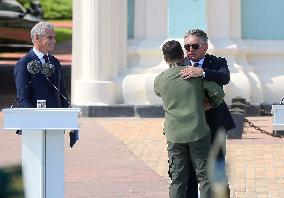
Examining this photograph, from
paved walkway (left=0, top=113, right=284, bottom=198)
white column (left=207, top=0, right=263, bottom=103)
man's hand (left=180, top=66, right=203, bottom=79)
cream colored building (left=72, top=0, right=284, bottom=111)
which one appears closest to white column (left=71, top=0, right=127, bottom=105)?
cream colored building (left=72, top=0, right=284, bottom=111)

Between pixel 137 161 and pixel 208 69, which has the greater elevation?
pixel 208 69

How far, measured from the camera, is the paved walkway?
27.8 feet

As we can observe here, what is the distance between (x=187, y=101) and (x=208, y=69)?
11.8 inches

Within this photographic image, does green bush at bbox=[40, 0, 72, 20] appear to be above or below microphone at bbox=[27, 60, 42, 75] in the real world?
above

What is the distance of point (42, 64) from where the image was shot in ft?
21.5

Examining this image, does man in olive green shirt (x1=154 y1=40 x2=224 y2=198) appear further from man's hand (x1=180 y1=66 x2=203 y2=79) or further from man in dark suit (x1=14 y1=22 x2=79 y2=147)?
man in dark suit (x1=14 y1=22 x2=79 y2=147)

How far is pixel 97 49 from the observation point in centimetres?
1474

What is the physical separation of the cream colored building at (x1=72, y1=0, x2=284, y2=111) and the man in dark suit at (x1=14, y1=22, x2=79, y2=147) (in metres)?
8.05

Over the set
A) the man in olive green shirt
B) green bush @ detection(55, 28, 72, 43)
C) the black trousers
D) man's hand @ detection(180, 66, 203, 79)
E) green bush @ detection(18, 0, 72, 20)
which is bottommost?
the black trousers

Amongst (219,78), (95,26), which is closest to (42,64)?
(219,78)

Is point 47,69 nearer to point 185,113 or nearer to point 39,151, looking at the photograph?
point 39,151

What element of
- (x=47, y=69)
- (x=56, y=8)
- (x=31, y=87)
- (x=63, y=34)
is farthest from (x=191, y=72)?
Answer: (x=56, y=8)

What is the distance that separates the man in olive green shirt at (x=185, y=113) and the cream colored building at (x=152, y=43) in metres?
8.36

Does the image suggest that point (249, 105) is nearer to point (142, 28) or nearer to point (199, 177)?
point (142, 28)
